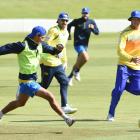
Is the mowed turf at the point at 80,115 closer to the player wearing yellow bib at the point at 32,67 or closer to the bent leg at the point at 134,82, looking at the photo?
the player wearing yellow bib at the point at 32,67

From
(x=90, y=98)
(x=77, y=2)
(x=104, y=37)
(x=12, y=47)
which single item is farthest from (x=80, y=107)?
(x=77, y=2)

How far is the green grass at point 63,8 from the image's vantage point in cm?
5388

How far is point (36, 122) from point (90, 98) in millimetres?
3765

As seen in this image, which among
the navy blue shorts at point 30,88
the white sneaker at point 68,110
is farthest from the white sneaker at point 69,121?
the white sneaker at point 68,110

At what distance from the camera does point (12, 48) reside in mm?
11375

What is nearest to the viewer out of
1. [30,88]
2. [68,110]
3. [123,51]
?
[30,88]

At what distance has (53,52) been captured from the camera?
1208 centimetres

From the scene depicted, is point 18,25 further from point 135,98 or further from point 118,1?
point 135,98

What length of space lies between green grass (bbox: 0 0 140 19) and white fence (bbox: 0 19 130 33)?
598cm

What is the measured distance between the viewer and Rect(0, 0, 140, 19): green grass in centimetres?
5388

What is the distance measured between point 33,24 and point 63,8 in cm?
1107

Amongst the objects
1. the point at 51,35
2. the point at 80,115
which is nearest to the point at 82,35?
the point at 51,35

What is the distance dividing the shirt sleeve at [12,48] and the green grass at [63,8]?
132ft

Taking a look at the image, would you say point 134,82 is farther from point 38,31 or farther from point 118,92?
point 38,31
